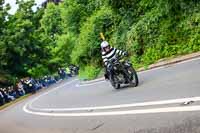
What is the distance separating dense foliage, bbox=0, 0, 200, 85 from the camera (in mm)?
19750

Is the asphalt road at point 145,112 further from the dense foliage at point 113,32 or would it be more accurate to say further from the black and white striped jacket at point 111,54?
the dense foliage at point 113,32

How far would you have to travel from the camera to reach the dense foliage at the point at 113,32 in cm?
1975

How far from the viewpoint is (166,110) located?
8711 mm

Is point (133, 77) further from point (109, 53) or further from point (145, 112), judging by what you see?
point (145, 112)

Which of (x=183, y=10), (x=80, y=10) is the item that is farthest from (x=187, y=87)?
(x=80, y=10)

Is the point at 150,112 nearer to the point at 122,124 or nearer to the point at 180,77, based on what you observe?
the point at 122,124

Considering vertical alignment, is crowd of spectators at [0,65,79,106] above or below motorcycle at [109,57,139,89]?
below

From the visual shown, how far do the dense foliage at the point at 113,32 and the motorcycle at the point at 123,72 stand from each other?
448cm

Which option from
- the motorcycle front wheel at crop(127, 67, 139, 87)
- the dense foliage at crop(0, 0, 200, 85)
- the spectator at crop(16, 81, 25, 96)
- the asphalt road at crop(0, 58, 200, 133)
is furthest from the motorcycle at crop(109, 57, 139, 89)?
the spectator at crop(16, 81, 25, 96)

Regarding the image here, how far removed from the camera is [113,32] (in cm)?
2691

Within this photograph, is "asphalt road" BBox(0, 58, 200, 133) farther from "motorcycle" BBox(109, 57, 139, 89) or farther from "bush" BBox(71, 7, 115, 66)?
"bush" BBox(71, 7, 115, 66)

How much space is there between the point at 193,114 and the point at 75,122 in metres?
4.46

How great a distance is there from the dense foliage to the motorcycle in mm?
4481

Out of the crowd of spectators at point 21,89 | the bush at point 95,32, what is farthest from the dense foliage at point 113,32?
the crowd of spectators at point 21,89
